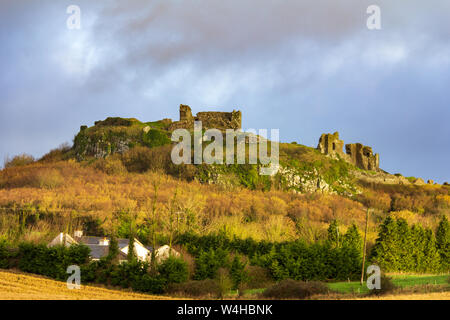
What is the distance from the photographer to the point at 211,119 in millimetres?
79000

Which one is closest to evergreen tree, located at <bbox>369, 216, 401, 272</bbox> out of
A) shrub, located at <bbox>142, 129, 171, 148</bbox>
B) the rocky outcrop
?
the rocky outcrop

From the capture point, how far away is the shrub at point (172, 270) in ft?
97.8

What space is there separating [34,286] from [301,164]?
44890mm

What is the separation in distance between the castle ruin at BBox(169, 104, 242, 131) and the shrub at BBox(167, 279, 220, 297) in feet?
162

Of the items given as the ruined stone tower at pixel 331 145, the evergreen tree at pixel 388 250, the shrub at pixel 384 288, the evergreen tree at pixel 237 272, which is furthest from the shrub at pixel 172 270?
the ruined stone tower at pixel 331 145

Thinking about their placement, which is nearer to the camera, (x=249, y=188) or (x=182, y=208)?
(x=182, y=208)

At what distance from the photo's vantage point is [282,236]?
46156mm

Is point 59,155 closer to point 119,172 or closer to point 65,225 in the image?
point 119,172

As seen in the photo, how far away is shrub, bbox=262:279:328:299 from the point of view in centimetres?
2725

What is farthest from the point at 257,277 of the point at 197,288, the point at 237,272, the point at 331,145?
the point at 331,145

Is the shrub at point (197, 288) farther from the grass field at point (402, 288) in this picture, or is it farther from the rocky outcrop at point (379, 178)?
the rocky outcrop at point (379, 178)

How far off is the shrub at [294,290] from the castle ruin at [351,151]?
53471 millimetres
